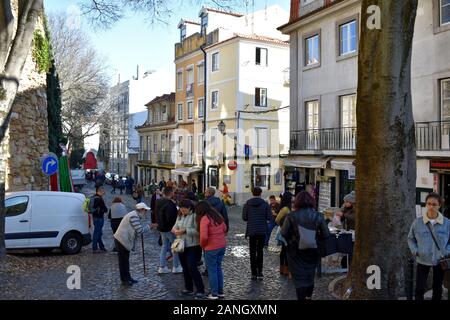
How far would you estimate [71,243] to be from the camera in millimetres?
12109

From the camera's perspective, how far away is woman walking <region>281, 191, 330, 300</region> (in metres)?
6.11

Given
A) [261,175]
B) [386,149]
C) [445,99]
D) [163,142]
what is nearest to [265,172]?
[261,175]

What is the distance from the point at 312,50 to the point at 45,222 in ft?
45.1

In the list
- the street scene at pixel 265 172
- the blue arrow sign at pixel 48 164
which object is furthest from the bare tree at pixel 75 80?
the blue arrow sign at pixel 48 164

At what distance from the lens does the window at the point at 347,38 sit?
18578 mm

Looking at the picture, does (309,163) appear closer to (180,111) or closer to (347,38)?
(347,38)

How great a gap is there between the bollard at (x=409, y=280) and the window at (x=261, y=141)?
25985 millimetres

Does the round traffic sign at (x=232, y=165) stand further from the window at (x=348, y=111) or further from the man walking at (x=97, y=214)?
the man walking at (x=97, y=214)

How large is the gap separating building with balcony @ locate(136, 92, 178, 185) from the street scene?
18.9 ft

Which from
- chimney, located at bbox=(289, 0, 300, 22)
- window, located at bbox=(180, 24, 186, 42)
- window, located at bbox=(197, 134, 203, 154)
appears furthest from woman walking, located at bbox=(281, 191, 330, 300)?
window, located at bbox=(180, 24, 186, 42)

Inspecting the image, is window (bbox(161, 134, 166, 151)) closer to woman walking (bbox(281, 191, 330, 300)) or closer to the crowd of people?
the crowd of people
